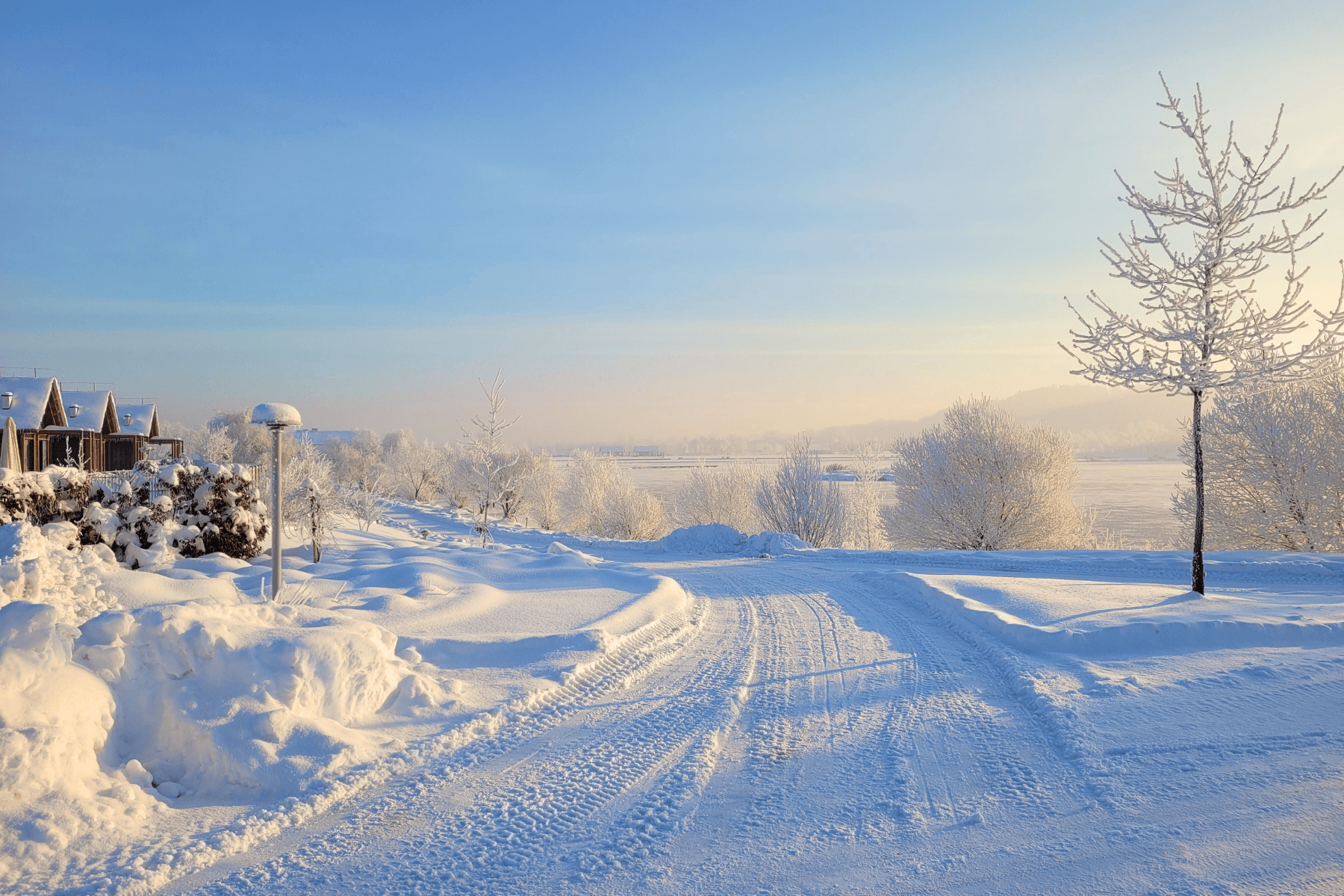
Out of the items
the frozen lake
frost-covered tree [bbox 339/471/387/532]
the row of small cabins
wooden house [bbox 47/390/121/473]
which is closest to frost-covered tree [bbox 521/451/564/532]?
the frozen lake

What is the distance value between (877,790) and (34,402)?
43672 millimetres

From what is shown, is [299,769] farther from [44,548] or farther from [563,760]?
[44,548]

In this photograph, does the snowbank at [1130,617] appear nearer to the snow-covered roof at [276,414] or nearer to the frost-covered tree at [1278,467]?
the snow-covered roof at [276,414]

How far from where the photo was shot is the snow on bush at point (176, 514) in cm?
1156

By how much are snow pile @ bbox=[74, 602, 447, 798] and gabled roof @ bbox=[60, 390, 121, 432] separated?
4278 cm

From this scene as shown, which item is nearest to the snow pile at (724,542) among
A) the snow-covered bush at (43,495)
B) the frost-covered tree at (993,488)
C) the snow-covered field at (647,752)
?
the frost-covered tree at (993,488)

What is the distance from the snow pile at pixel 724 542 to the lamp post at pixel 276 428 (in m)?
12.7

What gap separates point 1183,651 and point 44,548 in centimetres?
1034

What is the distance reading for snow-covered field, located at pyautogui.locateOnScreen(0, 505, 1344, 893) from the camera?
3561mm

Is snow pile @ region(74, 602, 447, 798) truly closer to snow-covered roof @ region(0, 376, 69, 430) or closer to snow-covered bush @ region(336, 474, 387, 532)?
snow-covered bush @ region(336, 474, 387, 532)

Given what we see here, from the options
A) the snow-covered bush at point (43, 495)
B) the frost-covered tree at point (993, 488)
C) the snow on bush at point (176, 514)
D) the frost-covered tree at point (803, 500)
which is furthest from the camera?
the frost-covered tree at point (803, 500)

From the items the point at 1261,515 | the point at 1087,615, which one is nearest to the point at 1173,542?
the point at 1261,515

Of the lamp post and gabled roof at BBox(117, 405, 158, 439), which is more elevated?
gabled roof at BBox(117, 405, 158, 439)

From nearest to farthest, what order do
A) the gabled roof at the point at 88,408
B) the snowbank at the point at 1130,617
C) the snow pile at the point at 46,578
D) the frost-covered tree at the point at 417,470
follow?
the snow pile at the point at 46,578 < the snowbank at the point at 1130,617 < the gabled roof at the point at 88,408 < the frost-covered tree at the point at 417,470
